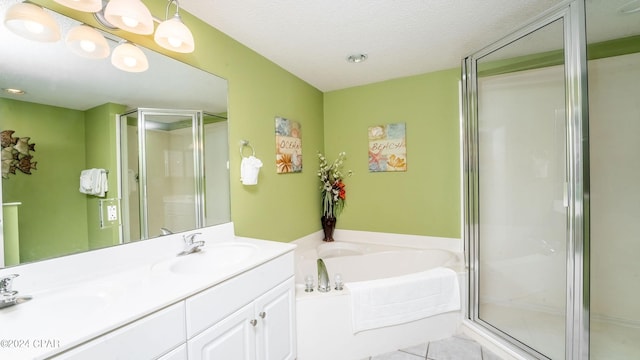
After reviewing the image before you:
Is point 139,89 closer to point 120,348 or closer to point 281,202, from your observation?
point 120,348

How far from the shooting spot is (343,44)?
1976 mm

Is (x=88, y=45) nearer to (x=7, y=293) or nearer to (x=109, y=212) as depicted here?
(x=109, y=212)

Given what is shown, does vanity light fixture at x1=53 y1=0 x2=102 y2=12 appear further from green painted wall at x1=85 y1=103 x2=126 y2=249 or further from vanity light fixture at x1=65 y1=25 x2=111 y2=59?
green painted wall at x1=85 y1=103 x2=126 y2=249

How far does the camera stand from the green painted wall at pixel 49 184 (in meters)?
0.97

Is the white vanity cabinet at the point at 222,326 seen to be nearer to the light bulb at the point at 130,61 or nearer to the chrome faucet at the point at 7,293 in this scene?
the chrome faucet at the point at 7,293

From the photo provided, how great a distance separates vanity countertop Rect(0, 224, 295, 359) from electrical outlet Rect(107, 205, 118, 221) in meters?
0.20

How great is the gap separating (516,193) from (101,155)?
2.87 meters

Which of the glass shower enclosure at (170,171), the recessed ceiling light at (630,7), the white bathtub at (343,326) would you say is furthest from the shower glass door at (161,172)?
the recessed ceiling light at (630,7)

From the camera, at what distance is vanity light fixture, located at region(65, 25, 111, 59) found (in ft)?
3.58

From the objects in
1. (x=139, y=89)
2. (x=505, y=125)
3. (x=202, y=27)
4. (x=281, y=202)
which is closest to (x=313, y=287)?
(x=281, y=202)

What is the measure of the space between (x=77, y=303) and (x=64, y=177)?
1.78ft

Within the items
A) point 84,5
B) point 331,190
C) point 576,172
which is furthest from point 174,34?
point 576,172

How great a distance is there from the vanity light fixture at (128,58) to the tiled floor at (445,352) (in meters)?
2.29

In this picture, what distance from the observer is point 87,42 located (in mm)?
1125
